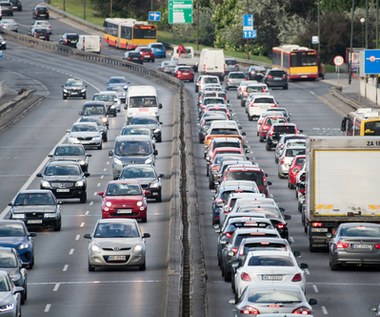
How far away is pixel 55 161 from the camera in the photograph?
5725 centimetres

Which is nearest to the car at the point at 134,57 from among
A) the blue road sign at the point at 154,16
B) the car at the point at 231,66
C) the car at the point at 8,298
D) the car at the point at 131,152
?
the car at the point at 231,66

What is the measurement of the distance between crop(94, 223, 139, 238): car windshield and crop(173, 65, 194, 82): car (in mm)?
83396

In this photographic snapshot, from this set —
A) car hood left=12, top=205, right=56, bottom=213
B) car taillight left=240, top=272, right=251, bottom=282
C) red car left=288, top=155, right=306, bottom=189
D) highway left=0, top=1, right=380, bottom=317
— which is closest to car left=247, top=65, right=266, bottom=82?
highway left=0, top=1, right=380, bottom=317

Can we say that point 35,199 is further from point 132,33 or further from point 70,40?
point 70,40

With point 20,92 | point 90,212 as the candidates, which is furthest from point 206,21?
point 90,212

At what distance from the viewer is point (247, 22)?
146875 mm

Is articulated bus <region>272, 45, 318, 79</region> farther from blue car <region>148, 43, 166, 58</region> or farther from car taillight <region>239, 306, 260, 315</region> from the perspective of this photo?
car taillight <region>239, 306, 260, 315</region>

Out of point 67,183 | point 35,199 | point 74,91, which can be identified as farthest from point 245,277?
point 74,91

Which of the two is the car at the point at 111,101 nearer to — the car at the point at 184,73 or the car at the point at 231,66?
the car at the point at 184,73

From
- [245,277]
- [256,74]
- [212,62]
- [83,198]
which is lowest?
[83,198]

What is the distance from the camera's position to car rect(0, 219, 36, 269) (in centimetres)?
3822

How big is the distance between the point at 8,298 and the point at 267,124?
50.5 meters

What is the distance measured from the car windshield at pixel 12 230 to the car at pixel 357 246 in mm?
7808

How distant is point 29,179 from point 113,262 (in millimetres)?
25169
